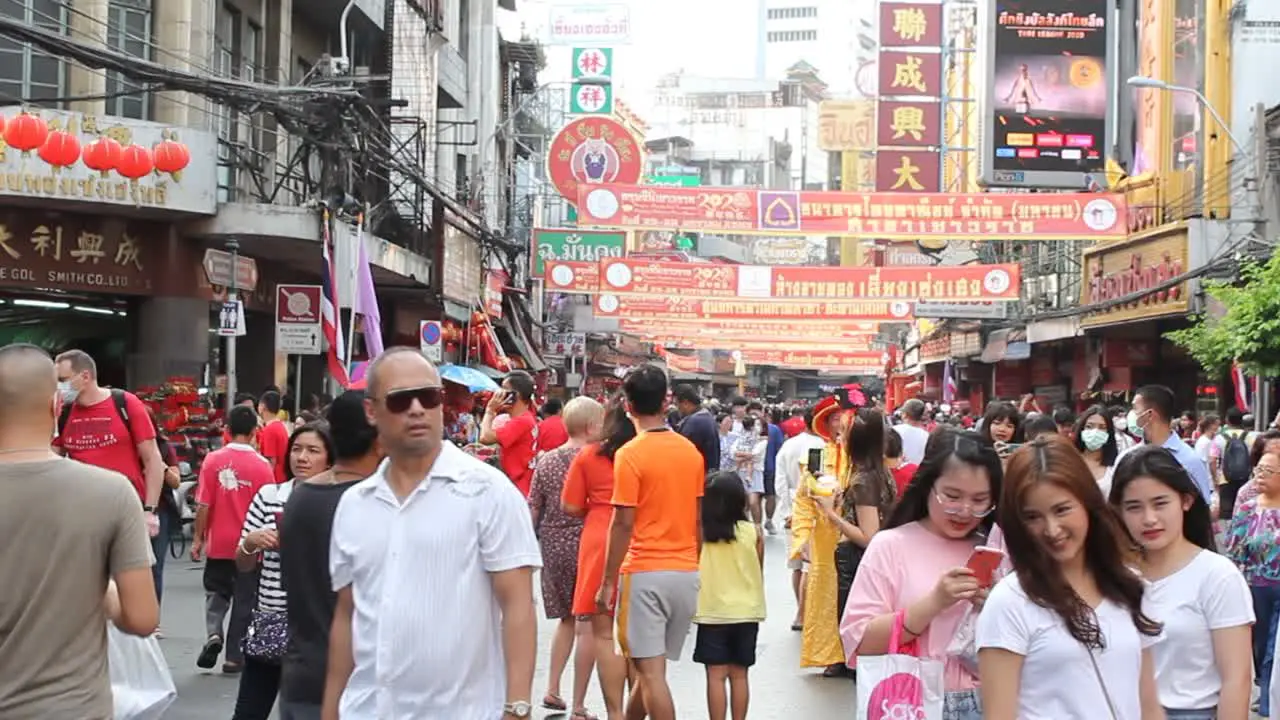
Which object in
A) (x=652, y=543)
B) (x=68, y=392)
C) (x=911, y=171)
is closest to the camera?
(x=652, y=543)

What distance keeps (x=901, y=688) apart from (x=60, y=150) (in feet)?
55.0

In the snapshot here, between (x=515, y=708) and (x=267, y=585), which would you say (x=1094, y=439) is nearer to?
(x=267, y=585)

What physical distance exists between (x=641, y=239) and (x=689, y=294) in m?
37.2

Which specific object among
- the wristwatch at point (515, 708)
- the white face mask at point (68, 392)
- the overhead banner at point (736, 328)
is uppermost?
the overhead banner at point (736, 328)

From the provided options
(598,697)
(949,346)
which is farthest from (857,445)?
(949,346)

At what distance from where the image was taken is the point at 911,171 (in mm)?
35406

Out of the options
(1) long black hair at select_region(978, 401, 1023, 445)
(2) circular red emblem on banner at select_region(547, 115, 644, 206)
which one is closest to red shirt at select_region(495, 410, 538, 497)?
(1) long black hair at select_region(978, 401, 1023, 445)

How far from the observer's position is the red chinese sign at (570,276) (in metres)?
30.9

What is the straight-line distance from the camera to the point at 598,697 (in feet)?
35.3

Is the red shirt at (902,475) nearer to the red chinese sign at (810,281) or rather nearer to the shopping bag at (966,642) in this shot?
the shopping bag at (966,642)

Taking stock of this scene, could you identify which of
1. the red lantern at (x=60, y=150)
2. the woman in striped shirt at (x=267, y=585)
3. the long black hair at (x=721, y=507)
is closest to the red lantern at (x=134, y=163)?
the red lantern at (x=60, y=150)

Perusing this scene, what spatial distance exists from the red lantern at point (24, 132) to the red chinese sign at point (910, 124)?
20924 millimetres

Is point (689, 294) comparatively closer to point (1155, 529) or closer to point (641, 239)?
point (1155, 529)

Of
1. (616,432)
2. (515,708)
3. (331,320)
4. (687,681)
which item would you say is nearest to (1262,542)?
(616,432)
